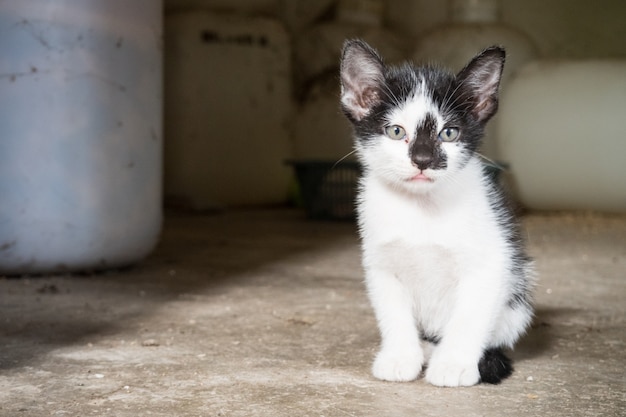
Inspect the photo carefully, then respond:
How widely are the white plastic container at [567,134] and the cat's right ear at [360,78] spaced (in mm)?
4126

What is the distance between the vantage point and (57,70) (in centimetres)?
307

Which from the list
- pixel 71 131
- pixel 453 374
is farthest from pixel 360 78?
pixel 71 131

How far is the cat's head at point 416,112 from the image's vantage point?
1.83m

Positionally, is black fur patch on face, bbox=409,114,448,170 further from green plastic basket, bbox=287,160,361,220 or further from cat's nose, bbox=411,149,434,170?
green plastic basket, bbox=287,160,361,220

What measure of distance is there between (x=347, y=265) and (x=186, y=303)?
44.2 inches

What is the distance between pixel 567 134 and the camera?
19.0 ft

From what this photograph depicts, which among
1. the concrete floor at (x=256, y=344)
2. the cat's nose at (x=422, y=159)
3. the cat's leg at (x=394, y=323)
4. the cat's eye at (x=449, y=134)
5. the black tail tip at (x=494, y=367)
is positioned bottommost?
the concrete floor at (x=256, y=344)

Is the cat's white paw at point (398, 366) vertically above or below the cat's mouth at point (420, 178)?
below

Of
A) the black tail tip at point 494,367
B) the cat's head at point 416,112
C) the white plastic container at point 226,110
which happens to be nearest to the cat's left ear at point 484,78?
the cat's head at point 416,112

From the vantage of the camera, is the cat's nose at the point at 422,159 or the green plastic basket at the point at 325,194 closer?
the cat's nose at the point at 422,159

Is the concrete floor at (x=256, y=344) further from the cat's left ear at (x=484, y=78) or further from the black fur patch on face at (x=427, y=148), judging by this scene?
the cat's left ear at (x=484, y=78)

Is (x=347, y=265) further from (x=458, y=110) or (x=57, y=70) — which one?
(x=458, y=110)

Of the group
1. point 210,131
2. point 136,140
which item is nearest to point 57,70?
point 136,140

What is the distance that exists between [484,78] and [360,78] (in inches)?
11.8
